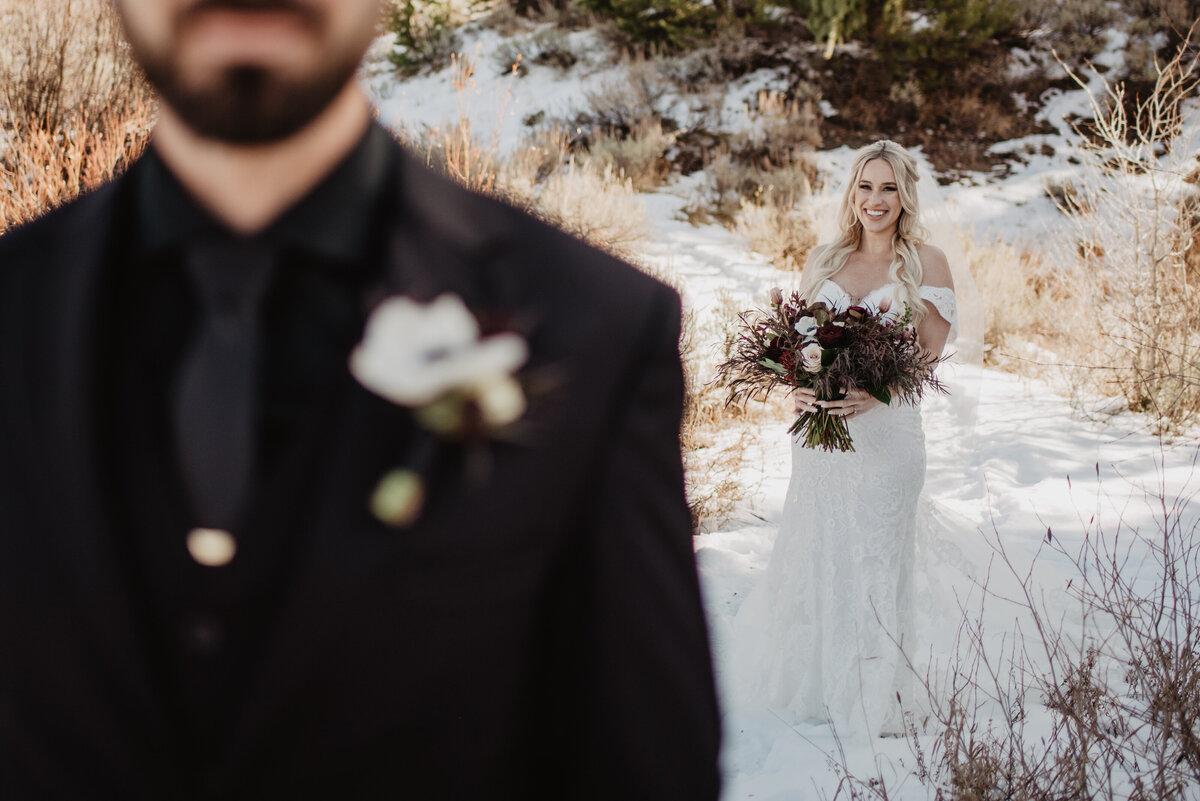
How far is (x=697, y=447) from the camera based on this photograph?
696 centimetres

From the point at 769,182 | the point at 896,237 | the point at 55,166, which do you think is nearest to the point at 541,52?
the point at 769,182

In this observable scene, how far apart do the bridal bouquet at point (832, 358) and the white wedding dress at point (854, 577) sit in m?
0.17

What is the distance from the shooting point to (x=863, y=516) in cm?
363

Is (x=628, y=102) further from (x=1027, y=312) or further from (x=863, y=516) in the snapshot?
(x=863, y=516)

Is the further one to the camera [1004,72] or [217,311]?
[1004,72]

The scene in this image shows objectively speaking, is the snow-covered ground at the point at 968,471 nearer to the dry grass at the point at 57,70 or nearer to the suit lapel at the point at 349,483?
the suit lapel at the point at 349,483

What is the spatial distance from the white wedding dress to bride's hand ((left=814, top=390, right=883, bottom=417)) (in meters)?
0.12

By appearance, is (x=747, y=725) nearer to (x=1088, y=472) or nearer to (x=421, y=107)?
(x=1088, y=472)

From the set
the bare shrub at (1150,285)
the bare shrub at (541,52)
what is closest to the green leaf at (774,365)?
the bare shrub at (1150,285)

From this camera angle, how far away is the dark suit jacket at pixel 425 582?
69 cm

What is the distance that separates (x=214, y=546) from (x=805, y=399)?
3.05 metres

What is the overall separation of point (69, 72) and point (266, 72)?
290 inches

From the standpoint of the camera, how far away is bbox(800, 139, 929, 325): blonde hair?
373 centimetres

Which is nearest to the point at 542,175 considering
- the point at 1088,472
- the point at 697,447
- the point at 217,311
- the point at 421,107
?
the point at 421,107
